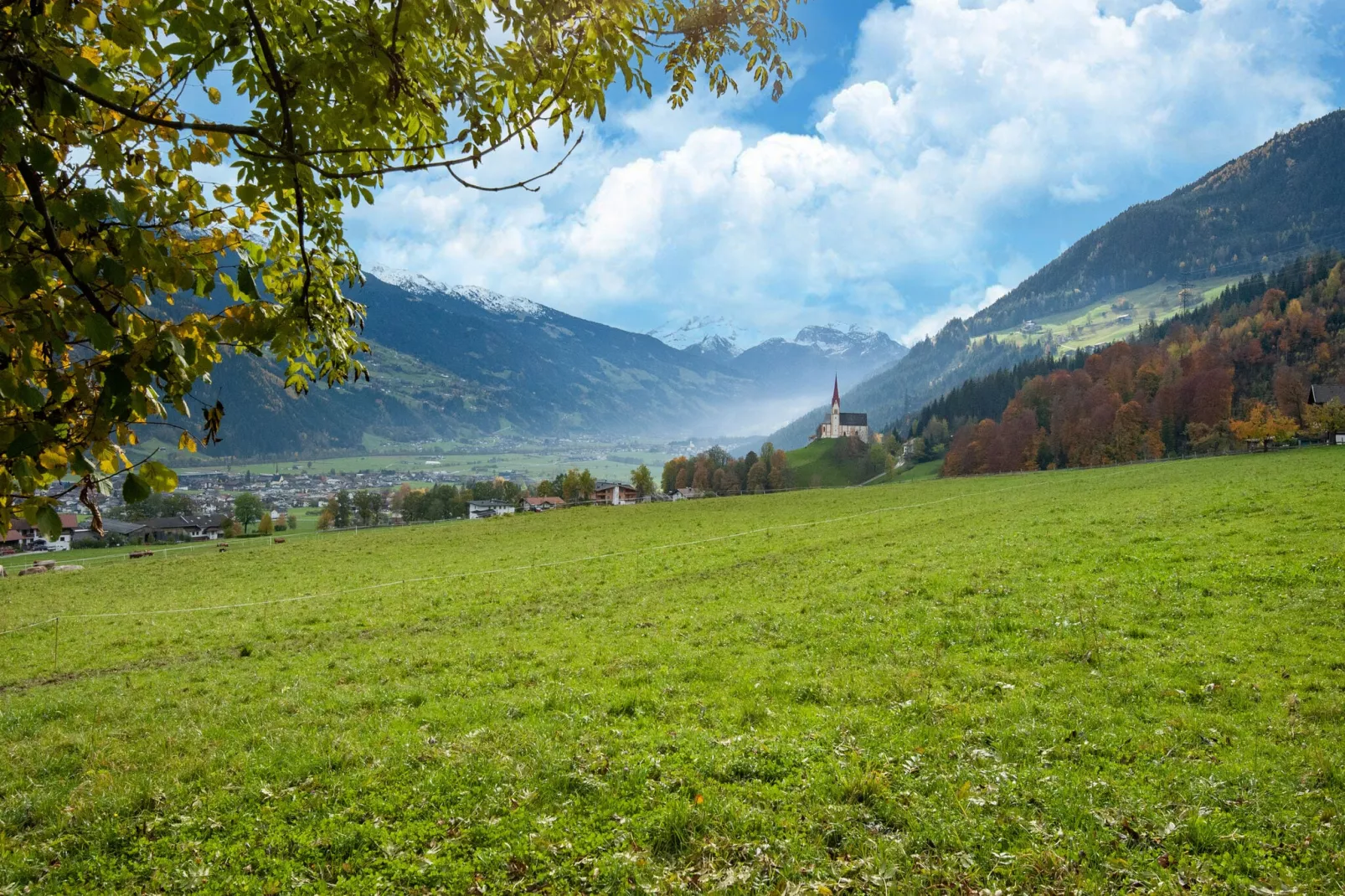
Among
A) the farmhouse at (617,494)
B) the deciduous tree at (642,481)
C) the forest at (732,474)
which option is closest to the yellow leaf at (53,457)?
the forest at (732,474)

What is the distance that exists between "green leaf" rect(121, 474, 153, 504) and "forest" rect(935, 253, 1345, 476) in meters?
108

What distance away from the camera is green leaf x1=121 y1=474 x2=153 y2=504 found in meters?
2.89

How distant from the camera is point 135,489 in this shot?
3090mm

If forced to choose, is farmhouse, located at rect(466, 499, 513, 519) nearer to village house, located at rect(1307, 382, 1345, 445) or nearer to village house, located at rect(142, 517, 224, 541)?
village house, located at rect(142, 517, 224, 541)

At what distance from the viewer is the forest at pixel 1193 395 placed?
3725 inches

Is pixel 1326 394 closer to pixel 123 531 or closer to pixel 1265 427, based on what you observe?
pixel 1265 427

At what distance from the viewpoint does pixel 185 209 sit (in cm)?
393

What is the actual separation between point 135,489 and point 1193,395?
13503cm

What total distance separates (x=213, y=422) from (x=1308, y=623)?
56.2 ft

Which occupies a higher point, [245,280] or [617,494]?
[245,280]

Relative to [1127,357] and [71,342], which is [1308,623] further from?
[1127,357]

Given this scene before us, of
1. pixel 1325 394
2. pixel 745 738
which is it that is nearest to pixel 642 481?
pixel 1325 394

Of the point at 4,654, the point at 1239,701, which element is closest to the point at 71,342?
the point at 1239,701

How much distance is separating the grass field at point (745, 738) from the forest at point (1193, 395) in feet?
303
